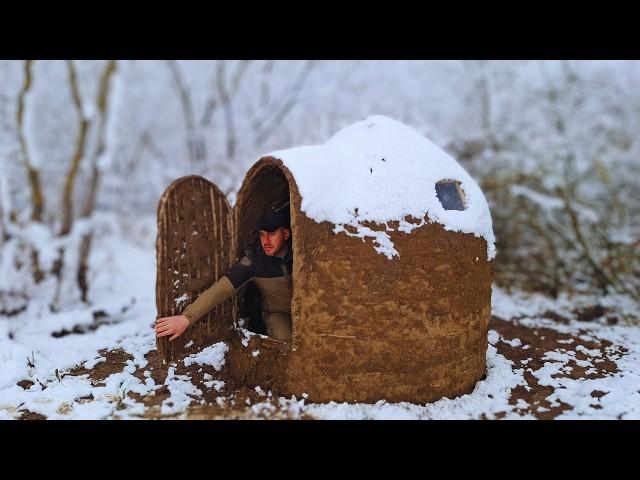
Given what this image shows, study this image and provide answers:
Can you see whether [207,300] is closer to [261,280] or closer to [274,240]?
[261,280]

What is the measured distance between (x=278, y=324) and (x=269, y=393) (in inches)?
23.7

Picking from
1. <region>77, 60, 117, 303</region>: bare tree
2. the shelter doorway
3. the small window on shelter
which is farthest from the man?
<region>77, 60, 117, 303</region>: bare tree

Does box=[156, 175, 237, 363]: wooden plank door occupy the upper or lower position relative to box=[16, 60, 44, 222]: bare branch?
lower

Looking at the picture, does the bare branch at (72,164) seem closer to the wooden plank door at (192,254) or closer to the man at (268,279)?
the wooden plank door at (192,254)

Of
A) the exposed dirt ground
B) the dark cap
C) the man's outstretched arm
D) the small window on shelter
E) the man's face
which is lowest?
the exposed dirt ground

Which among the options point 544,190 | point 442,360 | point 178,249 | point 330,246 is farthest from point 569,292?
point 178,249

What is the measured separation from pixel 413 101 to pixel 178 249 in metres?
15.1

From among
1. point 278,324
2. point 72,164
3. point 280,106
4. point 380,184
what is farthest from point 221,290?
point 280,106

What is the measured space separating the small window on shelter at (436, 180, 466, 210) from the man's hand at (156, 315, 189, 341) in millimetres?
2076

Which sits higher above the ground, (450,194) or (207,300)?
(450,194)

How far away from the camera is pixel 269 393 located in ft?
11.6

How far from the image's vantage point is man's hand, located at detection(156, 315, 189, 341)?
358 centimetres

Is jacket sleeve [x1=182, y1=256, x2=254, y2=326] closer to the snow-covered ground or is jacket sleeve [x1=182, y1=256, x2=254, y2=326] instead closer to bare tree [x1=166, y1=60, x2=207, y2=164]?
the snow-covered ground

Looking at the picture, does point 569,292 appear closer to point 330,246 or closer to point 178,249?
point 330,246
